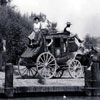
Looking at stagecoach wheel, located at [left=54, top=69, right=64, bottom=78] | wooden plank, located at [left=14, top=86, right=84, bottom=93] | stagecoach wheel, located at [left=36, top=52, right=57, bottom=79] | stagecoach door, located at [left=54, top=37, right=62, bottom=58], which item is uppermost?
stagecoach door, located at [left=54, top=37, right=62, bottom=58]

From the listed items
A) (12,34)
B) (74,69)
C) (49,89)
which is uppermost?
(12,34)

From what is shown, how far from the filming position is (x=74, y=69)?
29.1 metres

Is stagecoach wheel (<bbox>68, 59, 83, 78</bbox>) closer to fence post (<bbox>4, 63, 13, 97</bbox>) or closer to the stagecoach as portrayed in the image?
the stagecoach

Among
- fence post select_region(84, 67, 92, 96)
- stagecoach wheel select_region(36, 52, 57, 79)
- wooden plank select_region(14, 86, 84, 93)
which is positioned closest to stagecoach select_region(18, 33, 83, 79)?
stagecoach wheel select_region(36, 52, 57, 79)

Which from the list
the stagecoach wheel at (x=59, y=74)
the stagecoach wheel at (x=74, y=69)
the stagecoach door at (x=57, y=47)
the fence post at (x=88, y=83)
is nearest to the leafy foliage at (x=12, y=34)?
the stagecoach wheel at (x=59, y=74)

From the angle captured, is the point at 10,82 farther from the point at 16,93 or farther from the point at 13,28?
the point at 13,28

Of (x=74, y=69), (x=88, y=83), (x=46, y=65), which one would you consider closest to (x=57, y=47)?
(x=74, y=69)

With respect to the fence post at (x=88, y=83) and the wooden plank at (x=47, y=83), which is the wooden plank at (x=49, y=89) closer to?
the fence post at (x=88, y=83)

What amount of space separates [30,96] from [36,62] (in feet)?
15.3

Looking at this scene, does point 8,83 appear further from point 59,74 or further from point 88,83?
point 59,74

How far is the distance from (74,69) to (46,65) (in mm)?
2551

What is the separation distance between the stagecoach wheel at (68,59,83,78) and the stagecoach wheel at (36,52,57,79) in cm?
150

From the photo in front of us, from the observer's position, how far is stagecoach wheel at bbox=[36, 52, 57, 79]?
27555 millimetres

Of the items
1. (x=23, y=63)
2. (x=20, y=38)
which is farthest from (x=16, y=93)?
(x=20, y=38)
